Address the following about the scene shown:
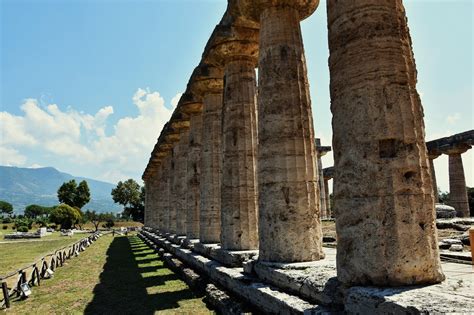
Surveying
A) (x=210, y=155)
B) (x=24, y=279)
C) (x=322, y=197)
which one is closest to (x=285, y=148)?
(x=210, y=155)

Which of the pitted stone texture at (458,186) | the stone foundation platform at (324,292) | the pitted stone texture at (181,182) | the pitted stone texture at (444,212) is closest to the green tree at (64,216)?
the pitted stone texture at (181,182)

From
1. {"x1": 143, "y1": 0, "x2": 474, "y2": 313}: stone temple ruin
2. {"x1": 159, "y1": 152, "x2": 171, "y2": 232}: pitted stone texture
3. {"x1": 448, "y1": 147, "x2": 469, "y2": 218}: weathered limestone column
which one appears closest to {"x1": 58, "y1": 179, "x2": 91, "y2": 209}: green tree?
{"x1": 159, "y1": 152, "x2": 171, "y2": 232}: pitted stone texture

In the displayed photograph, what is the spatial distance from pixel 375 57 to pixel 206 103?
10454 millimetres

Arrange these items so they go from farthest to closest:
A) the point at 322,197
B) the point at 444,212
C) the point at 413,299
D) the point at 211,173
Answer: the point at 322,197 → the point at 444,212 → the point at 211,173 → the point at 413,299

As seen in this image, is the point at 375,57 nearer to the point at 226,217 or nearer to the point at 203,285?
the point at 226,217

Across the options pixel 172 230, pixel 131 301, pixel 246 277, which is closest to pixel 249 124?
pixel 246 277

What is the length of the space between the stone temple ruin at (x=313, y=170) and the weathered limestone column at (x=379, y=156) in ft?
0.05

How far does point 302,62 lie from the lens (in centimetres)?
870

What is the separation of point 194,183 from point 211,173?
314 centimetres

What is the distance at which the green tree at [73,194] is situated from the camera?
86.6 meters

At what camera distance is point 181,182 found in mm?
20672

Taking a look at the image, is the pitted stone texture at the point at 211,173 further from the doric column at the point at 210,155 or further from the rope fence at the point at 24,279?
the rope fence at the point at 24,279

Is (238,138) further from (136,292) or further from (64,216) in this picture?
(64,216)

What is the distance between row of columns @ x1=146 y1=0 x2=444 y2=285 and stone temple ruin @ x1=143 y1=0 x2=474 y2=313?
2cm
